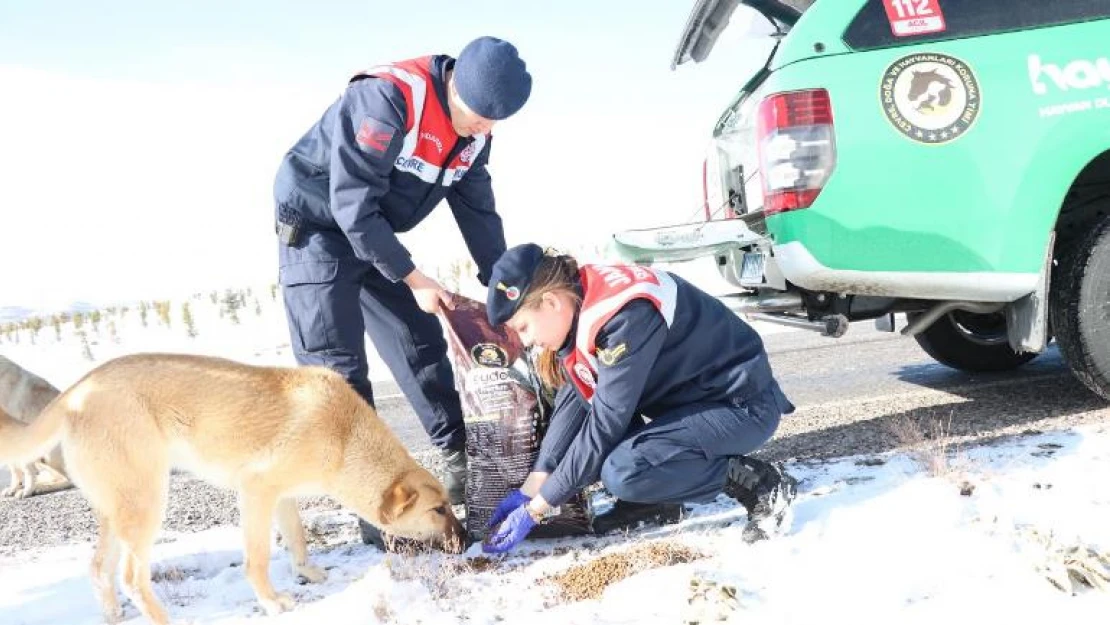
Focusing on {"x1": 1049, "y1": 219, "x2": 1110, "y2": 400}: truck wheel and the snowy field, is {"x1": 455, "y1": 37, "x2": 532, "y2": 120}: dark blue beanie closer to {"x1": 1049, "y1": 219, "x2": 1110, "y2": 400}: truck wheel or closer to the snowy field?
the snowy field

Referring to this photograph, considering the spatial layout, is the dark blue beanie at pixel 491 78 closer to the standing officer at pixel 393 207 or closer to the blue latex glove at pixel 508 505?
the standing officer at pixel 393 207

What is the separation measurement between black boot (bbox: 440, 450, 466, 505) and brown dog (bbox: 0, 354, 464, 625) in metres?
0.66

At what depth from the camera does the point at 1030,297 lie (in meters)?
4.34

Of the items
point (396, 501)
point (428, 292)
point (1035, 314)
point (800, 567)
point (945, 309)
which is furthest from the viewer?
point (945, 309)

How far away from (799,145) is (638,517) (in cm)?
187

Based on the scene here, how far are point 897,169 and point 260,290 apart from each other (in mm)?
18662

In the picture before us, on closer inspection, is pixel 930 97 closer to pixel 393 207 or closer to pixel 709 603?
pixel 393 207

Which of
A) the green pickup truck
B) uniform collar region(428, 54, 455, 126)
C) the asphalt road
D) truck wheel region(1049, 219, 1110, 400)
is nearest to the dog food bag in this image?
uniform collar region(428, 54, 455, 126)

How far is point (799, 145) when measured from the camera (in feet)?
13.7

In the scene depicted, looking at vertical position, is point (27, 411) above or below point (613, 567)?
above

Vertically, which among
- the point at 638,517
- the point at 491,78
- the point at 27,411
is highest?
the point at 491,78

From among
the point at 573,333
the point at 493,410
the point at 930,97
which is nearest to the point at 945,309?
the point at 930,97

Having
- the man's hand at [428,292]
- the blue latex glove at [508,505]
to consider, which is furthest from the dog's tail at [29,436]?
the blue latex glove at [508,505]

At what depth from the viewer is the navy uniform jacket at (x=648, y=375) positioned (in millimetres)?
3240
